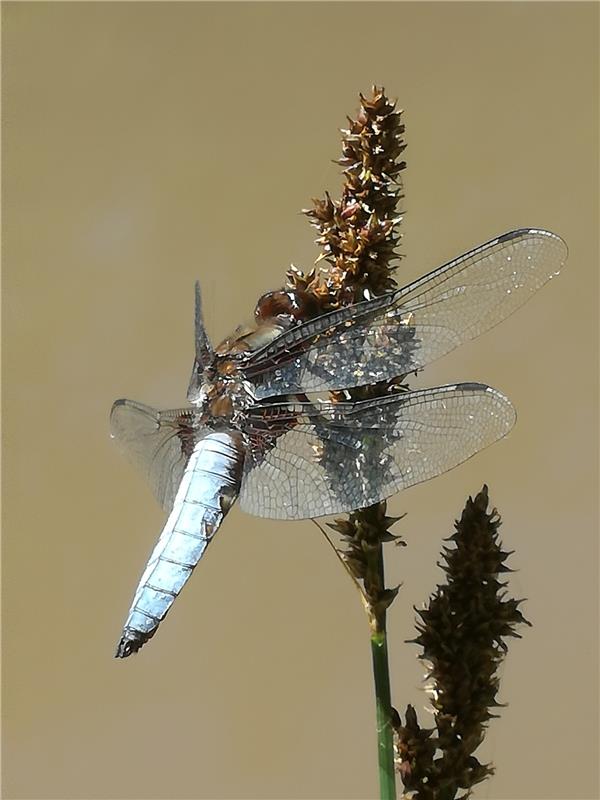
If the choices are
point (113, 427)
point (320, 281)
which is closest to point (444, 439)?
point (320, 281)

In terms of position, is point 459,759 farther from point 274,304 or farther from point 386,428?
point 274,304

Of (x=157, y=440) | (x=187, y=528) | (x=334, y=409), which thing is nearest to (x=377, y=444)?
(x=334, y=409)

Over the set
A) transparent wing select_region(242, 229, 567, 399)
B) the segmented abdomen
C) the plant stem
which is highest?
transparent wing select_region(242, 229, 567, 399)

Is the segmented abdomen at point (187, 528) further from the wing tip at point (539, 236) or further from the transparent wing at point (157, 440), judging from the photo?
the wing tip at point (539, 236)

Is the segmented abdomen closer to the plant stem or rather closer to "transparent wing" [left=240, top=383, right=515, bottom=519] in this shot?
"transparent wing" [left=240, top=383, right=515, bottom=519]

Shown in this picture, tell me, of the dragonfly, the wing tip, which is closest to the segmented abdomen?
the dragonfly

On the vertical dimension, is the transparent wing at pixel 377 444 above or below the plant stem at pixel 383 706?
above

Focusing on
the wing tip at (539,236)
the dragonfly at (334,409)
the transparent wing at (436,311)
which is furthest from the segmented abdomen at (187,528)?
the wing tip at (539,236)
